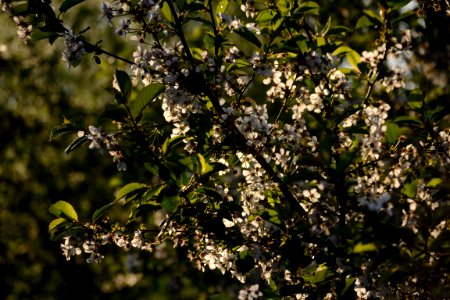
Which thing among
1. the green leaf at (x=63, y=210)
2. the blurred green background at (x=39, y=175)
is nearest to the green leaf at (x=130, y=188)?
the green leaf at (x=63, y=210)

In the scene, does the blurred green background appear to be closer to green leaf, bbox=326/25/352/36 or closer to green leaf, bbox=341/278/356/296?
green leaf, bbox=326/25/352/36

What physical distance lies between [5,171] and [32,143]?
3.67 ft

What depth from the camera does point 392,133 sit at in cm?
278

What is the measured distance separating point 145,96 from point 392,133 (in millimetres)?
1476

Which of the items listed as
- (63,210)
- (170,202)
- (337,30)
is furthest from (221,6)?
(63,210)

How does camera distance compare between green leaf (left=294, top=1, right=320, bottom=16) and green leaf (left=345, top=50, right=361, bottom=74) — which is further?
green leaf (left=345, top=50, right=361, bottom=74)

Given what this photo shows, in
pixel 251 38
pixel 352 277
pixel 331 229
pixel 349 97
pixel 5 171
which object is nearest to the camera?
pixel 331 229

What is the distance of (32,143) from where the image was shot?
13422mm

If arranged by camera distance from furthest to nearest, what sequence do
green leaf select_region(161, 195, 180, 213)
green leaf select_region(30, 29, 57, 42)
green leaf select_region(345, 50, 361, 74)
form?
green leaf select_region(345, 50, 361, 74) < green leaf select_region(30, 29, 57, 42) < green leaf select_region(161, 195, 180, 213)

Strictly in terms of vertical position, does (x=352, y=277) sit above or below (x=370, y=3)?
below

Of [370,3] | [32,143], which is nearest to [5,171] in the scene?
[32,143]

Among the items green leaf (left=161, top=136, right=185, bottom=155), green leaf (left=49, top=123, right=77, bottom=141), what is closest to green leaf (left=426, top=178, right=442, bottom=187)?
green leaf (left=161, top=136, right=185, bottom=155)

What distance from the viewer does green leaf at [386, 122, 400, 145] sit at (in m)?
2.75

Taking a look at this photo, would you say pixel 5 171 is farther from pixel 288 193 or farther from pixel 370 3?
pixel 288 193
